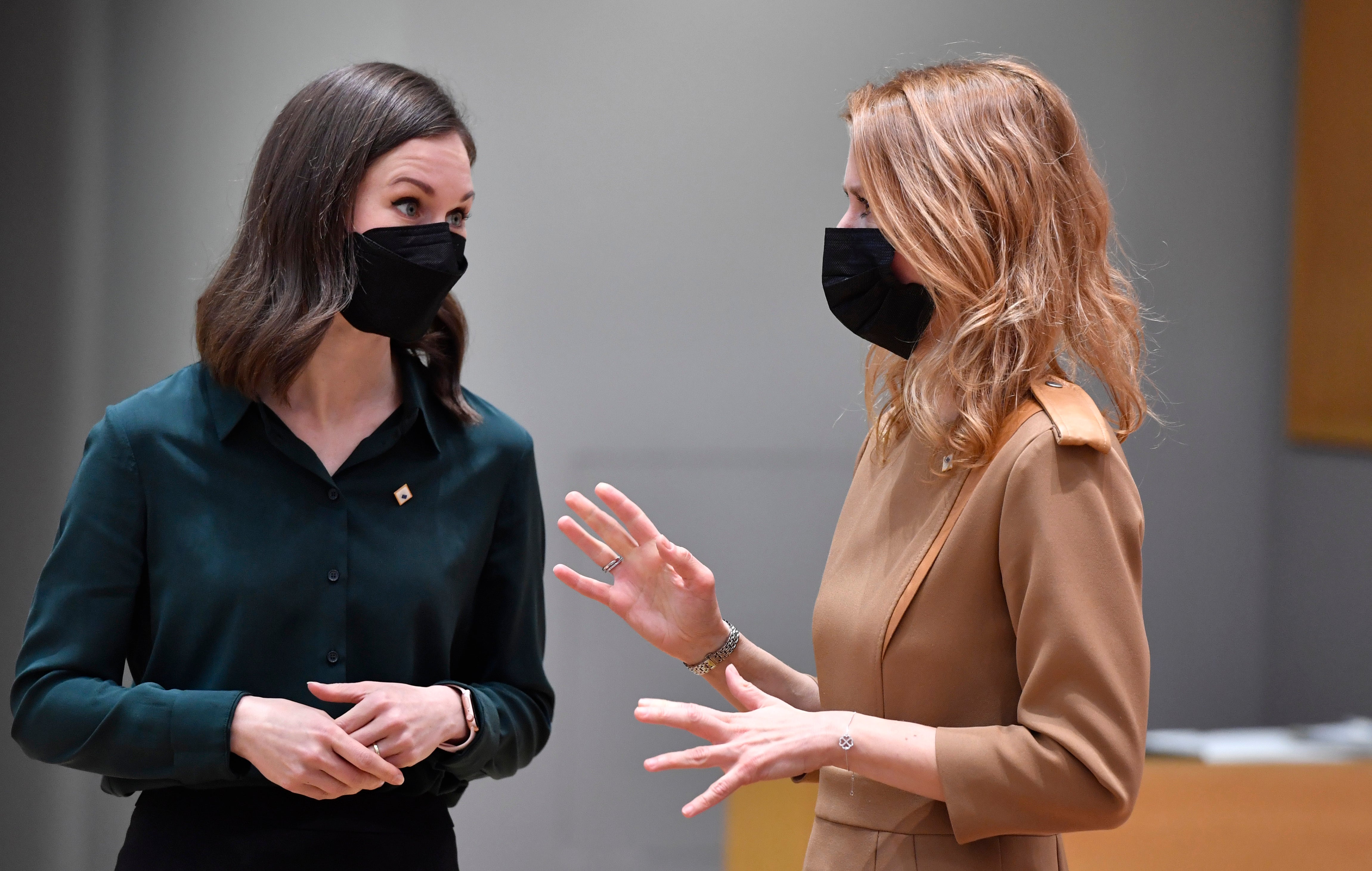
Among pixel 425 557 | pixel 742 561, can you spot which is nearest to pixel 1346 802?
pixel 742 561

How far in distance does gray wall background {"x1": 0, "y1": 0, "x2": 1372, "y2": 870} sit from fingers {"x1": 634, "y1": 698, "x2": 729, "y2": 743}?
68.4 inches

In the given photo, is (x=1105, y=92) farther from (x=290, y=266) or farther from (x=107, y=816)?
(x=107, y=816)

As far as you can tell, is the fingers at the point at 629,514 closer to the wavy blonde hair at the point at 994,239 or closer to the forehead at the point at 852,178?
the wavy blonde hair at the point at 994,239

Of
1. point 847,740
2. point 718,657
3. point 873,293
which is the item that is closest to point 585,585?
point 718,657

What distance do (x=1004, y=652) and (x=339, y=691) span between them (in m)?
0.87

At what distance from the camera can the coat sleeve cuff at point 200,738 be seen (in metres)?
1.45

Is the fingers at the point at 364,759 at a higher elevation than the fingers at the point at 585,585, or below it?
below

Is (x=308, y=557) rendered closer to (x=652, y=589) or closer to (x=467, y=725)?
(x=467, y=725)

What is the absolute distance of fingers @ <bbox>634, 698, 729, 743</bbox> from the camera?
129cm

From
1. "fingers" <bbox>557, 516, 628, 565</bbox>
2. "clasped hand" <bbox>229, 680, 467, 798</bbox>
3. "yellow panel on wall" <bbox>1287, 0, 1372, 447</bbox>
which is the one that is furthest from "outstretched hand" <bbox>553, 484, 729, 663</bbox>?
"yellow panel on wall" <bbox>1287, 0, 1372, 447</bbox>

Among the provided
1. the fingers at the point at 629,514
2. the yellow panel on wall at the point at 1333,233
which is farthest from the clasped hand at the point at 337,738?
the yellow panel on wall at the point at 1333,233

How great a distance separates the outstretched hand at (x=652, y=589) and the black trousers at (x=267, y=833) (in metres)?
0.44

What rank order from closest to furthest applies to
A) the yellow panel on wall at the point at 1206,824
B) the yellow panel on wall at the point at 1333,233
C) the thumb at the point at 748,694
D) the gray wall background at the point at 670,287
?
the thumb at the point at 748,694 < the gray wall background at the point at 670,287 < the yellow panel on wall at the point at 1206,824 < the yellow panel on wall at the point at 1333,233

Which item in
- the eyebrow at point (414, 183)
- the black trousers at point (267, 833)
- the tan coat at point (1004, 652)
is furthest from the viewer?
the eyebrow at point (414, 183)
